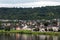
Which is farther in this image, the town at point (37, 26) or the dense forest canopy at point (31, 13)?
the dense forest canopy at point (31, 13)

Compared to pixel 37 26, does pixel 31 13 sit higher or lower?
higher

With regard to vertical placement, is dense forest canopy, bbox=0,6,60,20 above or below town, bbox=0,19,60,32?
above

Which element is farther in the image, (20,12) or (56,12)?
(20,12)

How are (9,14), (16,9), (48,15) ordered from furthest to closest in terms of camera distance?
(16,9)
(9,14)
(48,15)

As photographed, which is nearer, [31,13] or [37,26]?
[37,26]

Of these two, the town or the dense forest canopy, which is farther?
the dense forest canopy

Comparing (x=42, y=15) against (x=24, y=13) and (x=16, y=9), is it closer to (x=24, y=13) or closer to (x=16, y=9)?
(x=24, y=13)

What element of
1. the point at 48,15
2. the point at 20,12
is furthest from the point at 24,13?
the point at 48,15

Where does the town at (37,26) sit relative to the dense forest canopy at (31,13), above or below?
below
